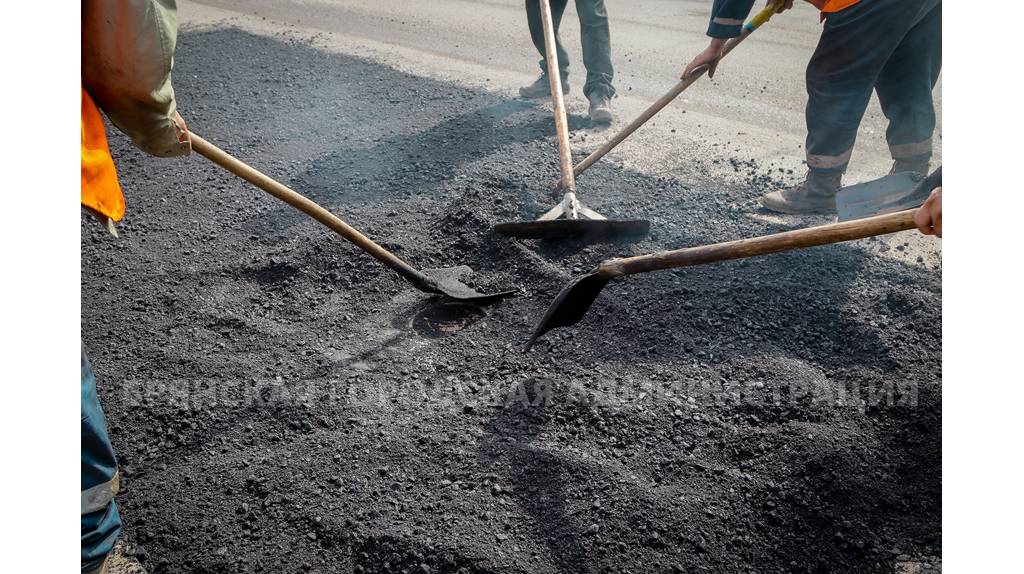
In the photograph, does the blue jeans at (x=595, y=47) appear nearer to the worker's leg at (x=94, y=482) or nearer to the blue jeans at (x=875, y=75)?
the blue jeans at (x=875, y=75)

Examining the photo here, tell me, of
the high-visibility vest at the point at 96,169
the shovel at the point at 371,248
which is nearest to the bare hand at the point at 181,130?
the shovel at the point at 371,248

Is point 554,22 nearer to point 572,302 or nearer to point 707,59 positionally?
point 707,59

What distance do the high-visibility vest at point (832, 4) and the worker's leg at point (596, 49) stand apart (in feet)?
6.16

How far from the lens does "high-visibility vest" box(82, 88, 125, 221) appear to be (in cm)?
174

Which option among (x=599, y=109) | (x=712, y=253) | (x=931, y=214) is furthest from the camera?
(x=599, y=109)

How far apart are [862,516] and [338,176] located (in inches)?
131

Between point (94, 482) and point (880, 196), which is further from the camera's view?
point (880, 196)

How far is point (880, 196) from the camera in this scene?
3418 mm

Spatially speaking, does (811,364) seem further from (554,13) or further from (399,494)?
(554,13)

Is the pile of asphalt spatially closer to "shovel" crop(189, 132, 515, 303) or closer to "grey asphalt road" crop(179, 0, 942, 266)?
"shovel" crop(189, 132, 515, 303)

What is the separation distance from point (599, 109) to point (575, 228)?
1.86 metres

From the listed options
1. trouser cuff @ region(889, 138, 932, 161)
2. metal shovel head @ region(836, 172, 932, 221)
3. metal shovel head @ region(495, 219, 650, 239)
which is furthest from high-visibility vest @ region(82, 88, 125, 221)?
trouser cuff @ region(889, 138, 932, 161)

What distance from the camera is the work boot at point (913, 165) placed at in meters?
4.04

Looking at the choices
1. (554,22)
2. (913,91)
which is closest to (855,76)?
(913,91)
